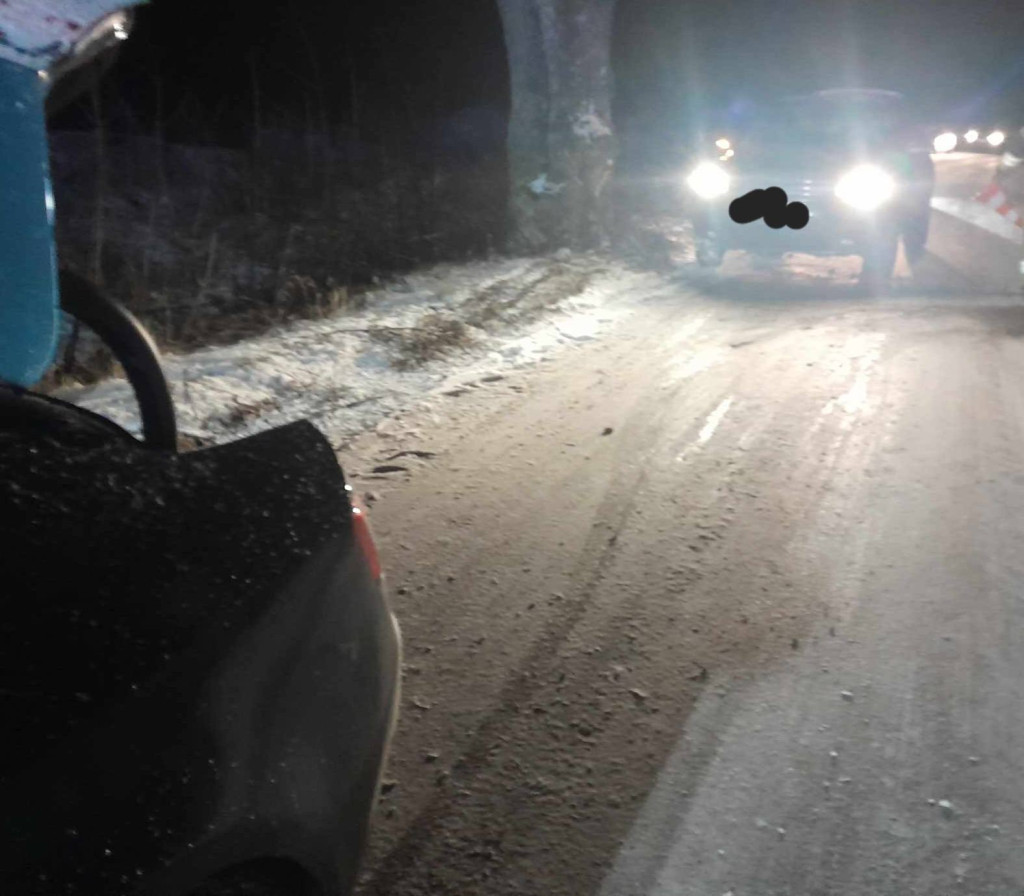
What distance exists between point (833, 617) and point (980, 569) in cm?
83

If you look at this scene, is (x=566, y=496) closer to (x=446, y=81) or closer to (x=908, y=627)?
(x=908, y=627)

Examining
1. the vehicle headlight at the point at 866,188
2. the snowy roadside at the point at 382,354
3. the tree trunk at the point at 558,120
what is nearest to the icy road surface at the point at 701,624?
the snowy roadside at the point at 382,354

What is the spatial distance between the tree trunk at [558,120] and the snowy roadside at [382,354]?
5.28ft

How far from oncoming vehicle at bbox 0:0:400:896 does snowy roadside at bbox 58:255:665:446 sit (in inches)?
128

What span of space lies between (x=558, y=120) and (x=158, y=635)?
35.2ft

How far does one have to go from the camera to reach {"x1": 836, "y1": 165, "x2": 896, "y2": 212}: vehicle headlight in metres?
9.97

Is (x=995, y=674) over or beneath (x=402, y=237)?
beneath

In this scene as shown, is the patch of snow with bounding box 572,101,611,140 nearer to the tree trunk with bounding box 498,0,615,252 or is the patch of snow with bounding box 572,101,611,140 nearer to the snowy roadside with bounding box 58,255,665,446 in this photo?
the tree trunk with bounding box 498,0,615,252

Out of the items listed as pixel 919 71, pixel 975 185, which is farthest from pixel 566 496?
pixel 919 71

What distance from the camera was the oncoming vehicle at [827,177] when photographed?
1006 cm

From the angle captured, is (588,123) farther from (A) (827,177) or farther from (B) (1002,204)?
(B) (1002,204)

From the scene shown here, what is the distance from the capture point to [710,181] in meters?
10.7

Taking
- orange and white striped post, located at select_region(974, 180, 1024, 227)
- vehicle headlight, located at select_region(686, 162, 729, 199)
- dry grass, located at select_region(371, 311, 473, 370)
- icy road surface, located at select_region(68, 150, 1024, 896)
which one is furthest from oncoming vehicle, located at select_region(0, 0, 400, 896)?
orange and white striped post, located at select_region(974, 180, 1024, 227)

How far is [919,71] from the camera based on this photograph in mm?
39531
